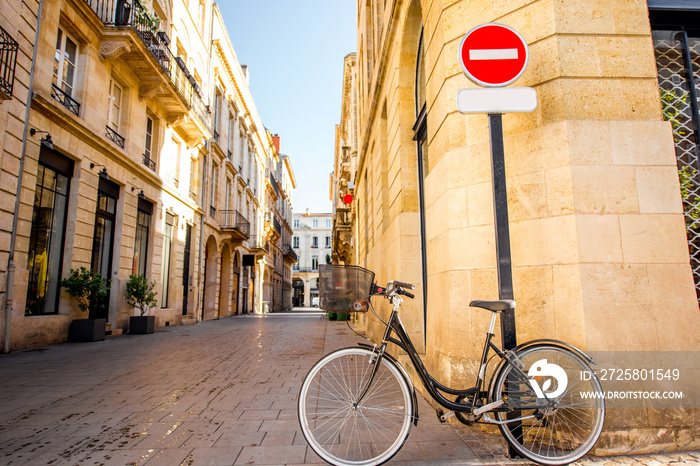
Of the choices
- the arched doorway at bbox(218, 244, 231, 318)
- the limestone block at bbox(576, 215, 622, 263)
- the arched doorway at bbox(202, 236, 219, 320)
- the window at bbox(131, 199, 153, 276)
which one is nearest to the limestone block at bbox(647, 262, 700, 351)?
the limestone block at bbox(576, 215, 622, 263)

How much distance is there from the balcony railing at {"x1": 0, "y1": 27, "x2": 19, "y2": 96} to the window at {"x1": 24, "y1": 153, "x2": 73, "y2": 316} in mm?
1889

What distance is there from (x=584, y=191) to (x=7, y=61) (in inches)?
381

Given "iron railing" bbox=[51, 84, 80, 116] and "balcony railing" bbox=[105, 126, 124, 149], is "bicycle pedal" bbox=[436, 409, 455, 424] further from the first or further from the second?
"balcony railing" bbox=[105, 126, 124, 149]

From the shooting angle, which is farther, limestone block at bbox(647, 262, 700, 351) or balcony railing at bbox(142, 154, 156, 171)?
balcony railing at bbox(142, 154, 156, 171)

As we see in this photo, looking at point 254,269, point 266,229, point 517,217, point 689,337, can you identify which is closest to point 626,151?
point 517,217

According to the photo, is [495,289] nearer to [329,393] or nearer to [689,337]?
[689,337]

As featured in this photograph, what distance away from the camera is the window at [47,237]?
9258 mm

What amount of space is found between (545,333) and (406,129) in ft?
13.7

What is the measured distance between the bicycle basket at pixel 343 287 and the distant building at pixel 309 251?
72568mm

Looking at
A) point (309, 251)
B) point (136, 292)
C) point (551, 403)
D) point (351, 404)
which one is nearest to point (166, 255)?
point (136, 292)

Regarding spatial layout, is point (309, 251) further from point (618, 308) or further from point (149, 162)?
point (618, 308)

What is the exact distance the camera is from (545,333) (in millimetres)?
3152

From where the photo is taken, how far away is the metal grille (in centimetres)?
383

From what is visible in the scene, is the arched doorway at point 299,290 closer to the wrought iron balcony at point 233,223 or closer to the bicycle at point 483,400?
the wrought iron balcony at point 233,223
